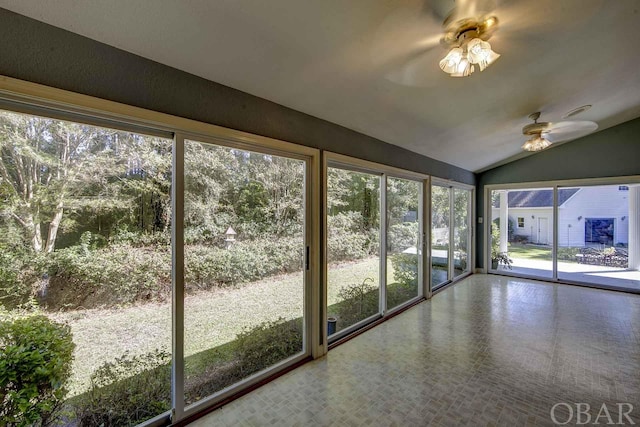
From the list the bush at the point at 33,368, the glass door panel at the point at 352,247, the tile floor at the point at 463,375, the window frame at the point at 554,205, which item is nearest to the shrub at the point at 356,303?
the glass door panel at the point at 352,247

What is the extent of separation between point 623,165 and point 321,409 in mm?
6350

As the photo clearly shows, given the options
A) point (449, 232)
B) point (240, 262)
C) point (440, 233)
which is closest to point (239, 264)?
point (240, 262)

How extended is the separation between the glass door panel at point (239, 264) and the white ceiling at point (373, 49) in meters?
0.62

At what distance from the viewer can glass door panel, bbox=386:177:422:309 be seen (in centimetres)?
375

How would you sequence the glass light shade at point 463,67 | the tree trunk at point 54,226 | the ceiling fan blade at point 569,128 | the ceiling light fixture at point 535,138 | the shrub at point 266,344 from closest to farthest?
the tree trunk at point 54,226 < the glass light shade at point 463,67 < the shrub at point 266,344 < the ceiling fan blade at point 569,128 < the ceiling light fixture at point 535,138

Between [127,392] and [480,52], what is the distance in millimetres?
2915

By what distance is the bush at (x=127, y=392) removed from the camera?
1.61m

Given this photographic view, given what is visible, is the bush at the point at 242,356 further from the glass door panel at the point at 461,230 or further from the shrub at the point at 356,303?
the glass door panel at the point at 461,230

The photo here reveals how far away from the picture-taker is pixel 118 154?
163cm

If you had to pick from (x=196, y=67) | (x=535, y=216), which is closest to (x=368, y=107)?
(x=196, y=67)

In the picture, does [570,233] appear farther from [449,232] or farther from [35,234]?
Answer: [35,234]

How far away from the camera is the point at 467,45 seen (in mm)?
1497

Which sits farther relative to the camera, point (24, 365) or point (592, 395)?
point (592, 395)

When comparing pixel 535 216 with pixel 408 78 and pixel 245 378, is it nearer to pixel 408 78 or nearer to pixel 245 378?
pixel 408 78
